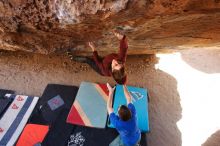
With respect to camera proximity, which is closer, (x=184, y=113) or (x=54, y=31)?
(x=54, y=31)

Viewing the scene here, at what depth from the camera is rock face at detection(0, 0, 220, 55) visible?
342cm

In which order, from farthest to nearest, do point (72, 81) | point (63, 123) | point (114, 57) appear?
point (72, 81), point (63, 123), point (114, 57)

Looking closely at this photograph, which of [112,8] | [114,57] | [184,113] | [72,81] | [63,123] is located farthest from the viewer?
[72,81]

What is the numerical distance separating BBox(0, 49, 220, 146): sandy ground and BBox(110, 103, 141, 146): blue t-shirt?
804 mm

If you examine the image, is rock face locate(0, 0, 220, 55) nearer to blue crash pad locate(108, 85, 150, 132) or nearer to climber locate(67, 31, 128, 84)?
climber locate(67, 31, 128, 84)

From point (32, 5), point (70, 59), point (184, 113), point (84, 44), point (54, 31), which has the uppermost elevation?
point (32, 5)

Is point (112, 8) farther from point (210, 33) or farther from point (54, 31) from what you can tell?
point (210, 33)

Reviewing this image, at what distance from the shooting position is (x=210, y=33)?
398 cm

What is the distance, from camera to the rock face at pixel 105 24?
3.42 m

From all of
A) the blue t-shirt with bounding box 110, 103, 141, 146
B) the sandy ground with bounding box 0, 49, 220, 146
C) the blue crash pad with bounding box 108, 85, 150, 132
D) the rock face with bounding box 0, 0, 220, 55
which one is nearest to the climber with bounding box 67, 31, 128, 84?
the rock face with bounding box 0, 0, 220, 55

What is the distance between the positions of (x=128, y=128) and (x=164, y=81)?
6.61ft

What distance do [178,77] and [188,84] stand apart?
229mm

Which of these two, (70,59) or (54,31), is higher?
(54,31)

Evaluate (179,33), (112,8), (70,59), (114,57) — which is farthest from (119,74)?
(70,59)
